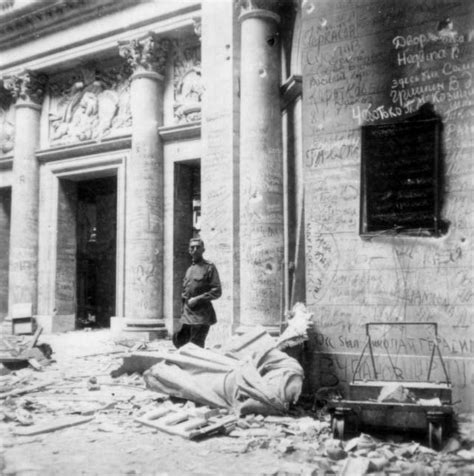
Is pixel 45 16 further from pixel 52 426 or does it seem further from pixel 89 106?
pixel 52 426

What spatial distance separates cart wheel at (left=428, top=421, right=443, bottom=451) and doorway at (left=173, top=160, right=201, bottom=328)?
27.2 feet

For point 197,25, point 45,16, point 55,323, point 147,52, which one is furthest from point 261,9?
point 55,323

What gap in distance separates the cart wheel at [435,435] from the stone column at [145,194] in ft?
26.7

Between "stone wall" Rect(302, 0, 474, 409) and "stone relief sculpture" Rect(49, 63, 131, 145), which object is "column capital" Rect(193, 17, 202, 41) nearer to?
"stone relief sculpture" Rect(49, 63, 131, 145)

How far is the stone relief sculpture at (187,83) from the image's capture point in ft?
40.1

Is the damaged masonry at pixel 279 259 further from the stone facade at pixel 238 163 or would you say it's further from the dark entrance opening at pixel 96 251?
the dark entrance opening at pixel 96 251

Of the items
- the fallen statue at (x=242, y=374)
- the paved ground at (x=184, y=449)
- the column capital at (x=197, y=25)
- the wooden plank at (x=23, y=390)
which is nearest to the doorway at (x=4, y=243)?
the column capital at (x=197, y=25)

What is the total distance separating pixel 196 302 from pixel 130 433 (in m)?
2.53

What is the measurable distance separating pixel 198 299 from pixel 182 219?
17.1 feet

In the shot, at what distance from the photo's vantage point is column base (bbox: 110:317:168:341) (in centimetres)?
1168

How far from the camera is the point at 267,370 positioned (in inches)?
224

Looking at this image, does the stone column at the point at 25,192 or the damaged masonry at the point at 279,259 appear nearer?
the damaged masonry at the point at 279,259

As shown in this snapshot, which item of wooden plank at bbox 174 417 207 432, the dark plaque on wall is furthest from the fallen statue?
the dark plaque on wall

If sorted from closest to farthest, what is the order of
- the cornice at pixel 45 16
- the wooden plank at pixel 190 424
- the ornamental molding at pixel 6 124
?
the wooden plank at pixel 190 424, the cornice at pixel 45 16, the ornamental molding at pixel 6 124
